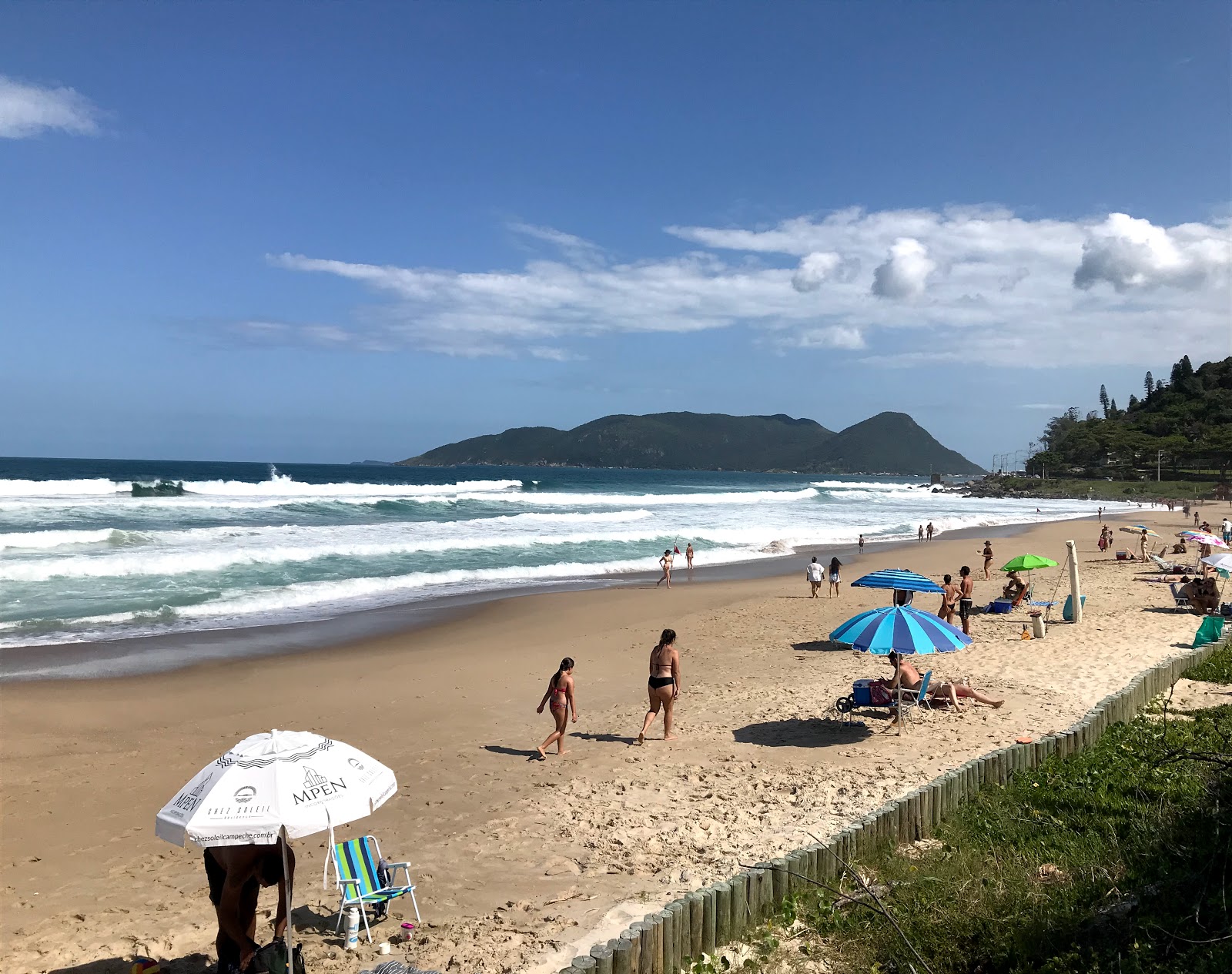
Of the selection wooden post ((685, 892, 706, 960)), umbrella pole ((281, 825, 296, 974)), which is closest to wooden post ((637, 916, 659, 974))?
wooden post ((685, 892, 706, 960))

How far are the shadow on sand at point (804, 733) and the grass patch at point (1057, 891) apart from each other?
8.76ft

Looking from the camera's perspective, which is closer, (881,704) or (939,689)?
(881,704)

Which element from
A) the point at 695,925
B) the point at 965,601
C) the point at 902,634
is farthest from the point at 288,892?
the point at 965,601

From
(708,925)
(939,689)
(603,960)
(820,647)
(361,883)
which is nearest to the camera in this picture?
(603,960)

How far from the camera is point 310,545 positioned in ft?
103

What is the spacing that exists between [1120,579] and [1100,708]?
1768 cm

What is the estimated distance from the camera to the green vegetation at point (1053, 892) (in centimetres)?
488

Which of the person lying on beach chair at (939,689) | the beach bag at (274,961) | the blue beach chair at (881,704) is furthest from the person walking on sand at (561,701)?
the beach bag at (274,961)

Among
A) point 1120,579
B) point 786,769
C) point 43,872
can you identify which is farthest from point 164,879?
point 1120,579

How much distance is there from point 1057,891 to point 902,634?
14.3ft

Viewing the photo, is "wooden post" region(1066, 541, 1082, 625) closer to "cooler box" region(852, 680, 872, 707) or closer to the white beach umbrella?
the white beach umbrella

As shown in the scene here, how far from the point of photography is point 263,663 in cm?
1483

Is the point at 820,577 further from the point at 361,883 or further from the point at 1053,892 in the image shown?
the point at 361,883

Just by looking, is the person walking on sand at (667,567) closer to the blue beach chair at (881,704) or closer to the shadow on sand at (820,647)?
the shadow on sand at (820,647)
